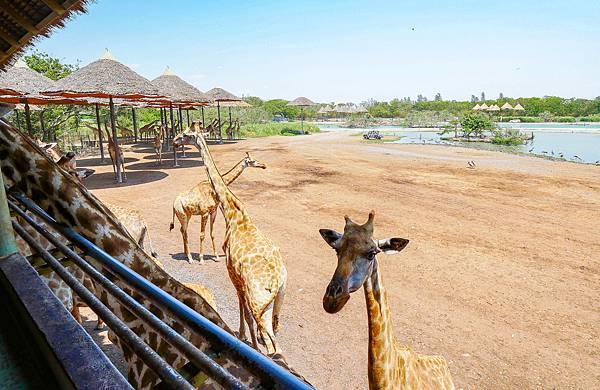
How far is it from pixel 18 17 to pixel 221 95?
82.3 feet

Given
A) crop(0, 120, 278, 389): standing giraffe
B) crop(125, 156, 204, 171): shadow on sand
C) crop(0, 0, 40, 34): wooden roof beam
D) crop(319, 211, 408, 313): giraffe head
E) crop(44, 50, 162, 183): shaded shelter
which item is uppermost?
crop(44, 50, 162, 183): shaded shelter

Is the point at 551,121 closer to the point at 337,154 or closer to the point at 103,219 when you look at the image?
the point at 337,154

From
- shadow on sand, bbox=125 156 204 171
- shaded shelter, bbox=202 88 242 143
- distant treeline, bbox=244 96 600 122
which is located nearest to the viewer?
shadow on sand, bbox=125 156 204 171

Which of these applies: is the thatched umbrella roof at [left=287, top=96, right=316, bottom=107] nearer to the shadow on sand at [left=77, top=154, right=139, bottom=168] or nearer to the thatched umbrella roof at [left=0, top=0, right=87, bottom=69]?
the shadow on sand at [left=77, top=154, right=139, bottom=168]

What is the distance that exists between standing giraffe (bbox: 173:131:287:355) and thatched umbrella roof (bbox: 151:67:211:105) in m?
13.1

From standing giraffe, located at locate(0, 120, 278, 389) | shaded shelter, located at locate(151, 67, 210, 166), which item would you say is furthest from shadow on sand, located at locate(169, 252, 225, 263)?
shaded shelter, located at locate(151, 67, 210, 166)

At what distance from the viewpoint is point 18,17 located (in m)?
2.44

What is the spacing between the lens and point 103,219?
2.11 meters

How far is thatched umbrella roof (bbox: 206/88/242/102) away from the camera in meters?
26.1

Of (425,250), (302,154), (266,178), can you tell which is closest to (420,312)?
(425,250)

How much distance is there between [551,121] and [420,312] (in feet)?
238

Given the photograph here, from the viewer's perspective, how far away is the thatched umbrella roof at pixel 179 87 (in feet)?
58.6

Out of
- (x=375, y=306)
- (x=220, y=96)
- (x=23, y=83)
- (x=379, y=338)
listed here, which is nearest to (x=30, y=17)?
(x=375, y=306)

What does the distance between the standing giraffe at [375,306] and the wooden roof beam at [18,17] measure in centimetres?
254
